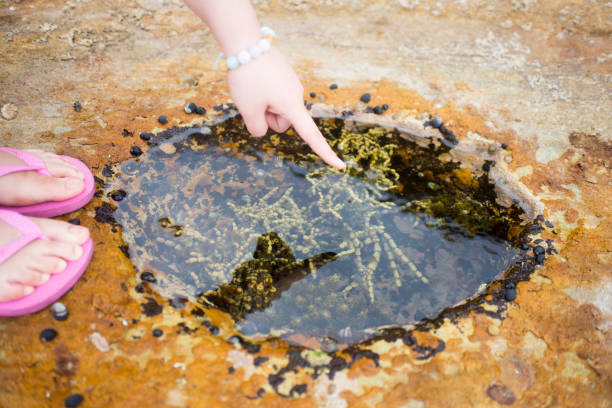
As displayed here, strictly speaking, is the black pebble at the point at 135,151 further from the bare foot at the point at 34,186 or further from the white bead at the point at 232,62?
the white bead at the point at 232,62

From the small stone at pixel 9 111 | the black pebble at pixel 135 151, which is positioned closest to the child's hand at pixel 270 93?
the black pebble at pixel 135 151

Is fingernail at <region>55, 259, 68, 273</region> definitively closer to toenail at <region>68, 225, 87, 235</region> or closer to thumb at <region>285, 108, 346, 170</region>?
toenail at <region>68, 225, 87, 235</region>

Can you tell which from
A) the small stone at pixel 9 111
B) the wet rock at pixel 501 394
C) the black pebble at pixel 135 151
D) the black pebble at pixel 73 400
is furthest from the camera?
the small stone at pixel 9 111

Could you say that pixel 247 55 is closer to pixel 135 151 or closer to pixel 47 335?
pixel 135 151

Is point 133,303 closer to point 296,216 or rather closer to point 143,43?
point 296,216

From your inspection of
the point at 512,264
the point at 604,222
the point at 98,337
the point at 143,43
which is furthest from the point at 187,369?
the point at 143,43

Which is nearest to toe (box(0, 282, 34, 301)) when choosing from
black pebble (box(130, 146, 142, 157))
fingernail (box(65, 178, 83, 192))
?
fingernail (box(65, 178, 83, 192))
